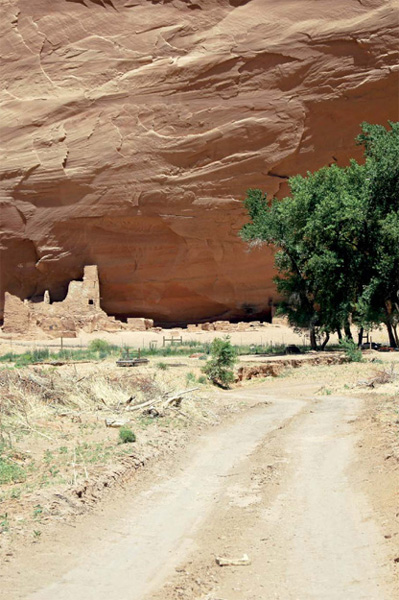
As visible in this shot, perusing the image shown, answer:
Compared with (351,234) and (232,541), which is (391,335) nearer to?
(351,234)

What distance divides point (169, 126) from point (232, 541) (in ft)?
100

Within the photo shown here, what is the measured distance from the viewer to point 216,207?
34.8 m

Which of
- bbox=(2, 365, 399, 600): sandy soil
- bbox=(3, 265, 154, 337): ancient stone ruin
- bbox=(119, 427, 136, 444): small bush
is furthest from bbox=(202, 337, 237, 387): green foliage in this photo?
bbox=(3, 265, 154, 337): ancient stone ruin

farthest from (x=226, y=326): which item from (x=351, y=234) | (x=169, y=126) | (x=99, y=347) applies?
(x=351, y=234)

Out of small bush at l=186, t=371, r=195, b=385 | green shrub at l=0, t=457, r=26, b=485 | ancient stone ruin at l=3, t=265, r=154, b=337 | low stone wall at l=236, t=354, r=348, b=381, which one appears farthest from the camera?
ancient stone ruin at l=3, t=265, r=154, b=337

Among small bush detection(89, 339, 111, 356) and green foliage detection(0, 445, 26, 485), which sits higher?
small bush detection(89, 339, 111, 356)

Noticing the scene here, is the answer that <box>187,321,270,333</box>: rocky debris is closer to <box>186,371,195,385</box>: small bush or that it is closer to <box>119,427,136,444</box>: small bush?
<box>186,371,195,385</box>: small bush

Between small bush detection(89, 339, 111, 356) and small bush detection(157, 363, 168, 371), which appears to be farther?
small bush detection(89, 339, 111, 356)

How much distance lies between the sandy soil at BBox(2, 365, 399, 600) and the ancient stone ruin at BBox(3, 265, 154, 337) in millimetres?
25412

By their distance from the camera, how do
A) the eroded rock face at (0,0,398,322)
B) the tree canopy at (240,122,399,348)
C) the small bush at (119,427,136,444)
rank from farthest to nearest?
the eroded rock face at (0,0,398,322)
the tree canopy at (240,122,399,348)
the small bush at (119,427,136,444)

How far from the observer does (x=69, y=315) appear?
3503cm

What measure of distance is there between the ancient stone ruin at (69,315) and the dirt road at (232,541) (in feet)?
87.3

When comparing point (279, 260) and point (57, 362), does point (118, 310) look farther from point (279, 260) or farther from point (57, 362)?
point (57, 362)

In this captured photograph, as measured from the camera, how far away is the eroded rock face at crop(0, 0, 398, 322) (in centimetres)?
3294
